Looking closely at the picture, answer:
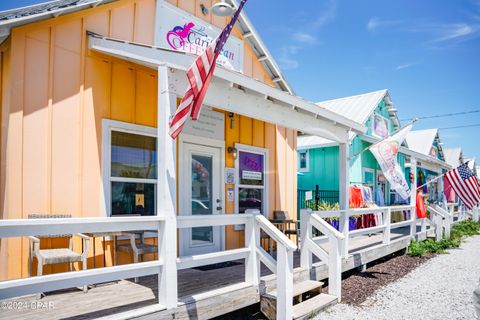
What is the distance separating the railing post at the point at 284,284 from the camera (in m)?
4.78

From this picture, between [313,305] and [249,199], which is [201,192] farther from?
[313,305]

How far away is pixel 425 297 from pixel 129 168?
5.50 meters

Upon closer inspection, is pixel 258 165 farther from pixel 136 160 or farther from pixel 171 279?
pixel 171 279

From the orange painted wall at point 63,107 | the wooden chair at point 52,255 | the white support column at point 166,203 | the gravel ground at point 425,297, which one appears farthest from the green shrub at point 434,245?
the wooden chair at point 52,255

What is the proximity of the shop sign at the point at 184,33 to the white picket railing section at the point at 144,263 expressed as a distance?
3.39 m

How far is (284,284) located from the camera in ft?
15.8

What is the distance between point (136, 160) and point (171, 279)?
8.34 feet

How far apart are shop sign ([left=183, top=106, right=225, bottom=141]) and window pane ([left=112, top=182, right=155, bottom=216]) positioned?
53.5 inches

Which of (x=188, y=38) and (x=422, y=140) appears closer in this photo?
(x=188, y=38)

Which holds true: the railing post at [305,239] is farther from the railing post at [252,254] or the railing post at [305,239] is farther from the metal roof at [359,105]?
the metal roof at [359,105]

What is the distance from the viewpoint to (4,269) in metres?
4.68

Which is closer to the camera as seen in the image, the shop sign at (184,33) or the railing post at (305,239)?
the railing post at (305,239)

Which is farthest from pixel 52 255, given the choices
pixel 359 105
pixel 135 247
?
pixel 359 105

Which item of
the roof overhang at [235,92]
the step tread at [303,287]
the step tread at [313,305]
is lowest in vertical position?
the step tread at [313,305]
